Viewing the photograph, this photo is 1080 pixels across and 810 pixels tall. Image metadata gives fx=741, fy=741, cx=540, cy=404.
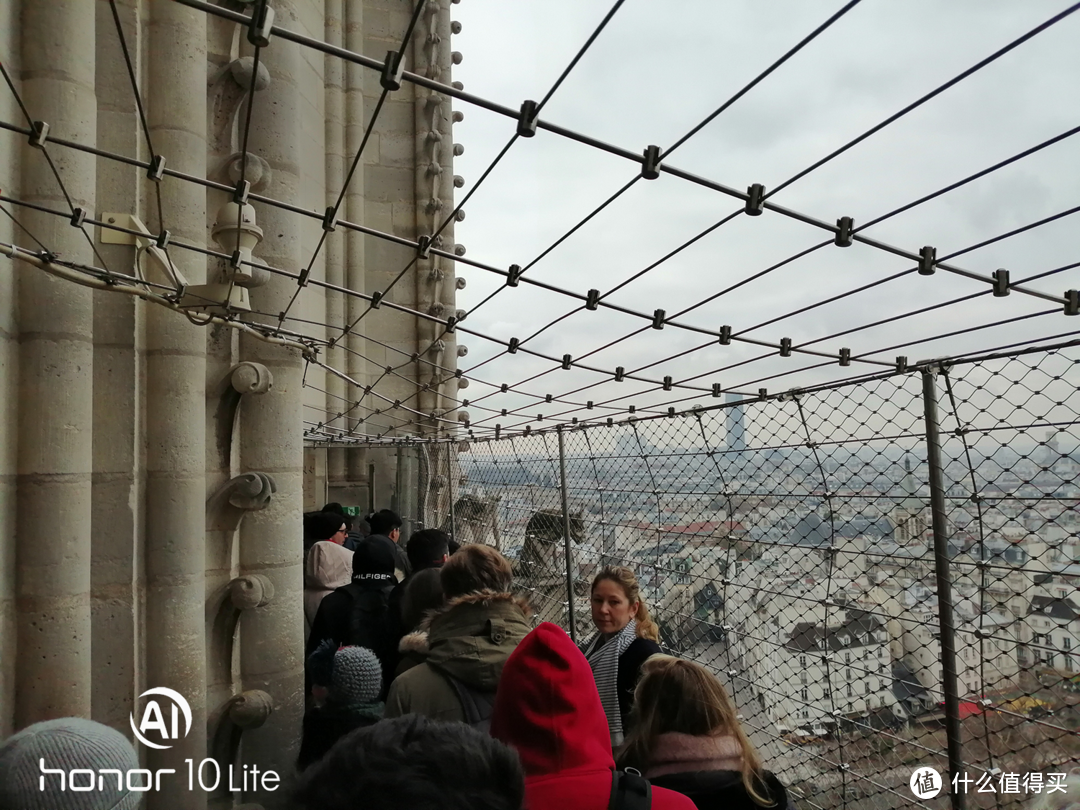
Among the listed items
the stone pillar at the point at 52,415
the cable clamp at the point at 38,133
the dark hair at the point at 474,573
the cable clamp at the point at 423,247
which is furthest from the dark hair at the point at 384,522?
the cable clamp at the point at 38,133

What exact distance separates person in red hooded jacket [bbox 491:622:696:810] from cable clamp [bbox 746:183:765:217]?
1.01 m

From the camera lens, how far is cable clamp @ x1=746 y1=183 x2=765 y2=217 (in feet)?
5.38

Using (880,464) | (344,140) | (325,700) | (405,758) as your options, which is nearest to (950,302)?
(880,464)

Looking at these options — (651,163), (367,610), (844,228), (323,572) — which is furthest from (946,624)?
(323,572)

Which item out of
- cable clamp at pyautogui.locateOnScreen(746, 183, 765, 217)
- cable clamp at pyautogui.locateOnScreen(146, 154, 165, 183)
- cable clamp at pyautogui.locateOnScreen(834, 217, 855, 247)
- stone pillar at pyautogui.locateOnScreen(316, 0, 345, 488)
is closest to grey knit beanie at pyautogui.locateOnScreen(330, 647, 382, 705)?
cable clamp at pyautogui.locateOnScreen(146, 154, 165, 183)

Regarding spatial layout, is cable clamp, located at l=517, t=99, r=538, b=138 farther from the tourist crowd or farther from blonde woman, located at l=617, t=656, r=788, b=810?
blonde woman, located at l=617, t=656, r=788, b=810

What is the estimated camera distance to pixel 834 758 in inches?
79.0

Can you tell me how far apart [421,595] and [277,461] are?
1.08 m

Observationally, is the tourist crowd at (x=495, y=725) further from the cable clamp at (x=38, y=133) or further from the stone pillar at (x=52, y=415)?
the cable clamp at (x=38, y=133)

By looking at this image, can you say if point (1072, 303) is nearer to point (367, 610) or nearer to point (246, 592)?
point (367, 610)

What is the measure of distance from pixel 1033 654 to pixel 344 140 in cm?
743

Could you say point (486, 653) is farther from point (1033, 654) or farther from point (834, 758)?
point (1033, 654)

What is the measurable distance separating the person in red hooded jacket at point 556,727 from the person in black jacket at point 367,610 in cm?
159

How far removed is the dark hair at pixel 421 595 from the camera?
2.42 meters
